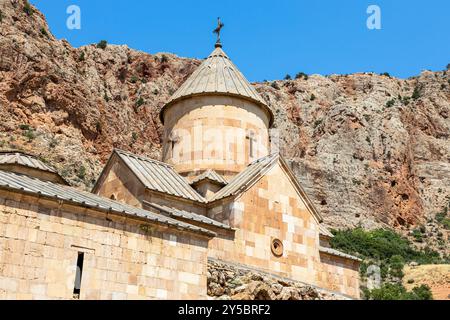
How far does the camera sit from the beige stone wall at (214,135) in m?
15.2

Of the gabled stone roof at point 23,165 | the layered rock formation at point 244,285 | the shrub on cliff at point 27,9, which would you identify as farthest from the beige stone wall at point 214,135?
the shrub on cliff at point 27,9

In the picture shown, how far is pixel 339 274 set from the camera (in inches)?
543

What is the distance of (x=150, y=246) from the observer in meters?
9.70

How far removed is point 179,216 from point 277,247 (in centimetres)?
231

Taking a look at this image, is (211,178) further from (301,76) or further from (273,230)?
(301,76)

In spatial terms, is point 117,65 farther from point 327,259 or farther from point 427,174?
point 327,259

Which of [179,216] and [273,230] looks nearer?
[179,216]

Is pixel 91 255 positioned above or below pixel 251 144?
below

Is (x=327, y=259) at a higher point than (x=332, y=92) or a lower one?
lower

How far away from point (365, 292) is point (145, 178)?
2329 cm

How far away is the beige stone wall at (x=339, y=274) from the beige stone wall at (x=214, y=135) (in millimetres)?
3153

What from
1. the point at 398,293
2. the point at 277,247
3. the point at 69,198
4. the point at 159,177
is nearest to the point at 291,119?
the point at 398,293

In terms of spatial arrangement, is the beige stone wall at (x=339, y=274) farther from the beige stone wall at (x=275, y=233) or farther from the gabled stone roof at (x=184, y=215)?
the gabled stone roof at (x=184, y=215)
